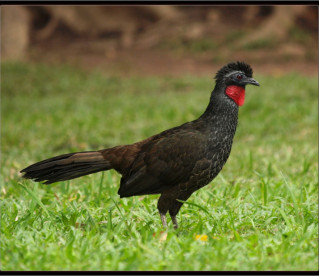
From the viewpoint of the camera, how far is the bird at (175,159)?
3.96 metres

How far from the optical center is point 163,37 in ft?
61.6

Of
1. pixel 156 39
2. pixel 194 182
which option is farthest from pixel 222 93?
pixel 156 39

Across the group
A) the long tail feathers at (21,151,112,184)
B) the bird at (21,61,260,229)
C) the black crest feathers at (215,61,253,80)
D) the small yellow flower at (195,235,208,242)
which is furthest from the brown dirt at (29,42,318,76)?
the small yellow flower at (195,235,208,242)

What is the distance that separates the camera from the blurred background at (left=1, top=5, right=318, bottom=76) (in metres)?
16.3

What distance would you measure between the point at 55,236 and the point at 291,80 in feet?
31.2

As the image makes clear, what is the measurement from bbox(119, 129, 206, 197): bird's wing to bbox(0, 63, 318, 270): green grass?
25 cm

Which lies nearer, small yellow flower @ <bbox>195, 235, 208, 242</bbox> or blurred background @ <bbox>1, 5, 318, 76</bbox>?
small yellow flower @ <bbox>195, 235, 208, 242</bbox>

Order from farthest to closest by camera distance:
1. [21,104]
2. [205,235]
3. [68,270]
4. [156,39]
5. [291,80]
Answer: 1. [156,39]
2. [291,80]
3. [21,104]
4. [205,235]
5. [68,270]

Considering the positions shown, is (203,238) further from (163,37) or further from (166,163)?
(163,37)

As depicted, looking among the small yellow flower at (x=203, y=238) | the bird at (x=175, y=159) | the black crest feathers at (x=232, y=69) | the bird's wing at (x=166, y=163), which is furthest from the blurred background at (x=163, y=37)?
the small yellow flower at (x=203, y=238)

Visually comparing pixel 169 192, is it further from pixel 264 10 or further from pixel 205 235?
pixel 264 10

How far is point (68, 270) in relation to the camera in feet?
10.5

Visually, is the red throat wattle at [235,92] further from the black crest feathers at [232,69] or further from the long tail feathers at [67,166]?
the long tail feathers at [67,166]

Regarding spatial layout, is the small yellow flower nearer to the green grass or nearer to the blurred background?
the green grass
